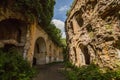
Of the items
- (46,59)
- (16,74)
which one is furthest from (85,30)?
(46,59)

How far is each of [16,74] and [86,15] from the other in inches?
289

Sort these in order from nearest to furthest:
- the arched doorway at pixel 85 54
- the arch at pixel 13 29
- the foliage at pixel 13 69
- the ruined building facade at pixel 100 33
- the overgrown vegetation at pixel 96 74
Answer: the overgrown vegetation at pixel 96 74
the ruined building facade at pixel 100 33
the foliage at pixel 13 69
the arched doorway at pixel 85 54
the arch at pixel 13 29

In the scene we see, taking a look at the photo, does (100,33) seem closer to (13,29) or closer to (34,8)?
(34,8)

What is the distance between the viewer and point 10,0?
1595 cm

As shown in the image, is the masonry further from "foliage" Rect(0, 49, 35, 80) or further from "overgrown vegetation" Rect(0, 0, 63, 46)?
"foliage" Rect(0, 49, 35, 80)

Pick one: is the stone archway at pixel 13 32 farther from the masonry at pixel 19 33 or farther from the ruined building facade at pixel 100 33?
the ruined building facade at pixel 100 33

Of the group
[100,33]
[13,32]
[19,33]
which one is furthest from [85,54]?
[13,32]

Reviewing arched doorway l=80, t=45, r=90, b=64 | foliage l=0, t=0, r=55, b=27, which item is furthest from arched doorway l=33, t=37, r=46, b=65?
arched doorway l=80, t=45, r=90, b=64

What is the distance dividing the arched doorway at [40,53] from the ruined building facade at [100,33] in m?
9.02

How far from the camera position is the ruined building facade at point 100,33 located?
1195 centimetres

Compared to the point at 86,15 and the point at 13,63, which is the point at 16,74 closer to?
the point at 13,63

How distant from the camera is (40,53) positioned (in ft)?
85.3

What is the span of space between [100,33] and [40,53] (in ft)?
47.1

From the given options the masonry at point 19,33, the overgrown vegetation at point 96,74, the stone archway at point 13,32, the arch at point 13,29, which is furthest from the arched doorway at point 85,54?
the arch at point 13,29
